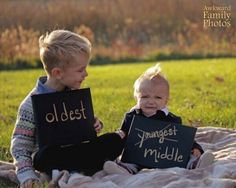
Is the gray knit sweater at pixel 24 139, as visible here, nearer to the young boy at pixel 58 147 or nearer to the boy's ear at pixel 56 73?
the young boy at pixel 58 147

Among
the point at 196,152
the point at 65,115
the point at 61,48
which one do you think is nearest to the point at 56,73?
the point at 61,48

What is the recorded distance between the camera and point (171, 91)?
9523 millimetres

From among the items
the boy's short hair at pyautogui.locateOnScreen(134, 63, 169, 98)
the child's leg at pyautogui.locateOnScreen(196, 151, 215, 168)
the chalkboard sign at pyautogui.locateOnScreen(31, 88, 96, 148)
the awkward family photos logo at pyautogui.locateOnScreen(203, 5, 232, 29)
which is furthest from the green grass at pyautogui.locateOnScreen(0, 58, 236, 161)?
the child's leg at pyautogui.locateOnScreen(196, 151, 215, 168)

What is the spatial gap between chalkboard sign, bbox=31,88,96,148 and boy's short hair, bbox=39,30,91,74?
0.72 feet

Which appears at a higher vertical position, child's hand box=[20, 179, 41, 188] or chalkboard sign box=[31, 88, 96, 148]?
chalkboard sign box=[31, 88, 96, 148]

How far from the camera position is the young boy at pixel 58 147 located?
4.70 metres

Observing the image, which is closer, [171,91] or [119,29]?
[171,91]

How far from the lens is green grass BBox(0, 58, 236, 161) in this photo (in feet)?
23.5

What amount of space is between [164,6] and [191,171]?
1351 cm

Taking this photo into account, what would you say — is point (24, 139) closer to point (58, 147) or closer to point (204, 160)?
point (58, 147)

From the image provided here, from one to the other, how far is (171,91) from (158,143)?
464 centimetres

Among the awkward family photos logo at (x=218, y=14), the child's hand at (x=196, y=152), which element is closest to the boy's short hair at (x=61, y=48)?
the child's hand at (x=196, y=152)

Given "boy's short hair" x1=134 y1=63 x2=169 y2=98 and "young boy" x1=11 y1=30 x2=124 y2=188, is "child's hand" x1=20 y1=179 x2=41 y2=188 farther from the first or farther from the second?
"boy's short hair" x1=134 y1=63 x2=169 y2=98

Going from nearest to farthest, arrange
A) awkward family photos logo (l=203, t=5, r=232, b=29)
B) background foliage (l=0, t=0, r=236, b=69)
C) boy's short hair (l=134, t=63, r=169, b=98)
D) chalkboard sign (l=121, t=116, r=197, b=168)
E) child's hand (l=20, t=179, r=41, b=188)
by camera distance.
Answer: child's hand (l=20, t=179, r=41, b=188)
chalkboard sign (l=121, t=116, r=197, b=168)
boy's short hair (l=134, t=63, r=169, b=98)
awkward family photos logo (l=203, t=5, r=232, b=29)
background foliage (l=0, t=0, r=236, b=69)
